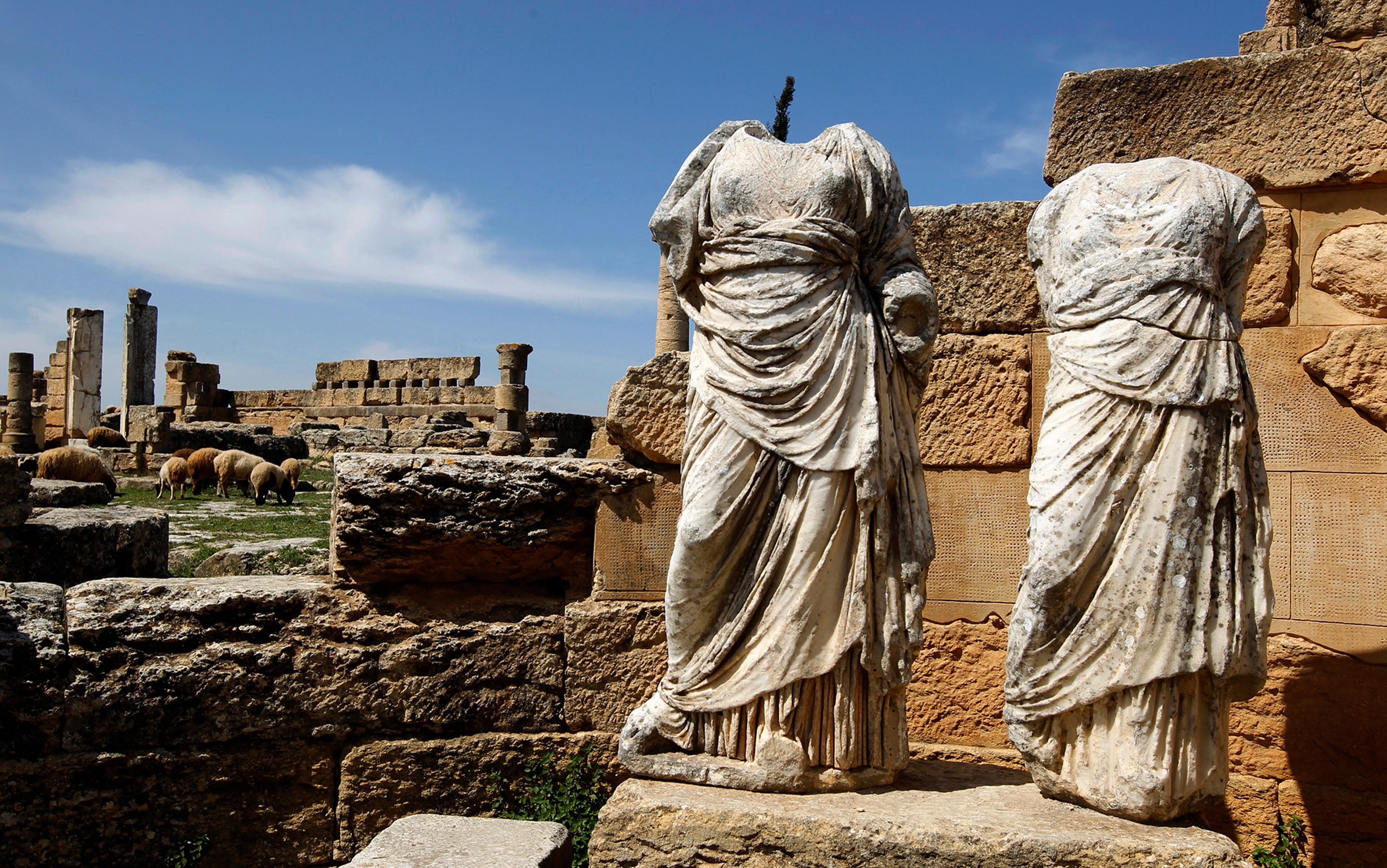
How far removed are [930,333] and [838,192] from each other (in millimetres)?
507

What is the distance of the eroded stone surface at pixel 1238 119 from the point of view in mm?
3857

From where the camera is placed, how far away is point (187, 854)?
3760 millimetres

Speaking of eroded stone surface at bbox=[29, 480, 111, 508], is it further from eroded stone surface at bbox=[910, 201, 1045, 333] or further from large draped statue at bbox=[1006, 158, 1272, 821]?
large draped statue at bbox=[1006, 158, 1272, 821]

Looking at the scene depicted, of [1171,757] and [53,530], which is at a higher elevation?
[53,530]

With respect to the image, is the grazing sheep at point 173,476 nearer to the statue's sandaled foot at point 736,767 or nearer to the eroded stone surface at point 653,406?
the eroded stone surface at point 653,406

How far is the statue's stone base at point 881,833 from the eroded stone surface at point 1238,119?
8.36ft

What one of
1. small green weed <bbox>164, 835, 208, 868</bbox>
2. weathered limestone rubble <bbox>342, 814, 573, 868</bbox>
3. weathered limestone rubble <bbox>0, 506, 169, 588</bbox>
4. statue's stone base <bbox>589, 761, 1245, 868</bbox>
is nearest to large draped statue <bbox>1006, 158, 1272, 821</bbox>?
statue's stone base <bbox>589, 761, 1245, 868</bbox>

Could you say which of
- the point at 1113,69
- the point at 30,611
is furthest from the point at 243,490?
the point at 1113,69

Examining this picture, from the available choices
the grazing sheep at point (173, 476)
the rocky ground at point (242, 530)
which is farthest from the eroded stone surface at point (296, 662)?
the grazing sheep at point (173, 476)

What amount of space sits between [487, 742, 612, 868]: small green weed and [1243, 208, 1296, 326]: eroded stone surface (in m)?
3.13

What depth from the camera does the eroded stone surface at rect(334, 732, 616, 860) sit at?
3918 millimetres

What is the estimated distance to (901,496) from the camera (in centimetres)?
299

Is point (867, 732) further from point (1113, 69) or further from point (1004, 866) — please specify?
point (1113, 69)

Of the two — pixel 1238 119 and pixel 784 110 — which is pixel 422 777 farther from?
pixel 784 110
